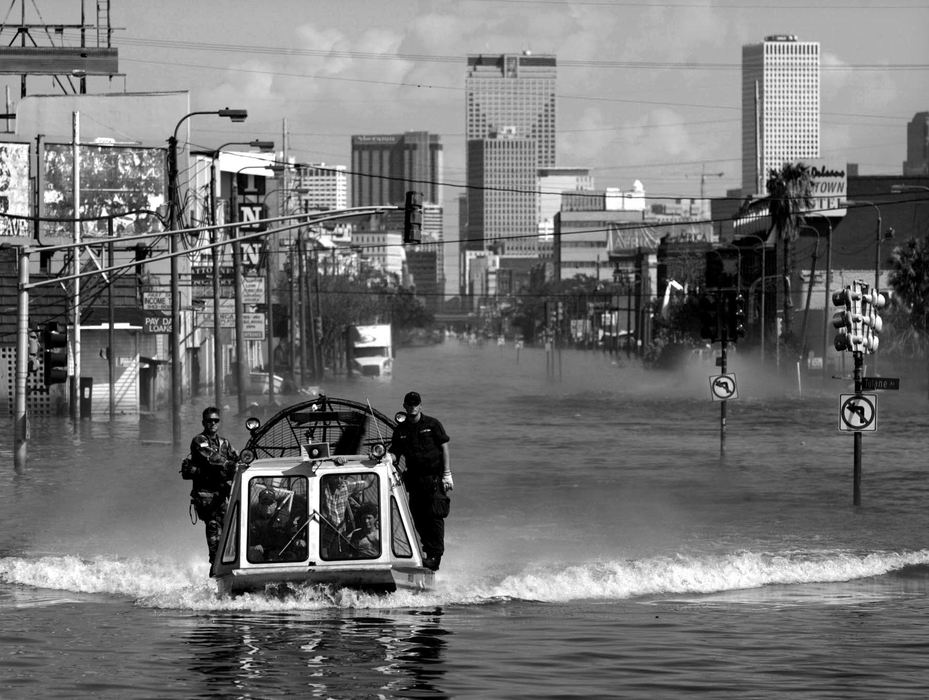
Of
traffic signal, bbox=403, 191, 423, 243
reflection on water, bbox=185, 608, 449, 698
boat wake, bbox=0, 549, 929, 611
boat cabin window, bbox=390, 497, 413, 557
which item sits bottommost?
boat wake, bbox=0, 549, 929, 611

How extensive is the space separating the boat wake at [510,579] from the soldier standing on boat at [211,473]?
0.79m

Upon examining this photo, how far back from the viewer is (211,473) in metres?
18.5

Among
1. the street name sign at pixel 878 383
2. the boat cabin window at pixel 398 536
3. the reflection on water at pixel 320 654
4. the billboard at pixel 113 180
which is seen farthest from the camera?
the billboard at pixel 113 180

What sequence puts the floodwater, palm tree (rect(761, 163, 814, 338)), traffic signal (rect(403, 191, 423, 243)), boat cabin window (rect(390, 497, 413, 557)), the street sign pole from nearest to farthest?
the floodwater, boat cabin window (rect(390, 497, 413, 557)), the street sign pole, traffic signal (rect(403, 191, 423, 243)), palm tree (rect(761, 163, 814, 338))

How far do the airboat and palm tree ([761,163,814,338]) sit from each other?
77211 mm

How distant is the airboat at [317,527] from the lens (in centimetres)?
1617

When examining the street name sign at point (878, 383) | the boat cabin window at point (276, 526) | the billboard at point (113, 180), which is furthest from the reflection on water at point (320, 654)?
the billboard at point (113, 180)

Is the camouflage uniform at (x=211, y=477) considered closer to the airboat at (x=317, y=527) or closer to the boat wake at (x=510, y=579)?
the boat wake at (x=510, y=579)

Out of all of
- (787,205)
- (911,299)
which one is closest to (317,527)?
(911,299)

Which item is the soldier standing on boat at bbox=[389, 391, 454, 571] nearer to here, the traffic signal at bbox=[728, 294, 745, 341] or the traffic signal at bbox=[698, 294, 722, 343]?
the traffic signal at bbox=[698, 294, 722, 343]

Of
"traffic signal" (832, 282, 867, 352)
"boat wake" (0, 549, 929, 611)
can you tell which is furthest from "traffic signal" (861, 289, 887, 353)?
"boat wake" (0, 549, 929, 611)

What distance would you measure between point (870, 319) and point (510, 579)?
10665 millimetres

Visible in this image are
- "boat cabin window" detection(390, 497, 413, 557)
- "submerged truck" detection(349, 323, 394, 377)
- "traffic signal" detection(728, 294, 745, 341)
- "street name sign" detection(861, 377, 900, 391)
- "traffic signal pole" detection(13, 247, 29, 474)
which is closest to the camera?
"boat cabin window" detection(390, 497, 413, 557)

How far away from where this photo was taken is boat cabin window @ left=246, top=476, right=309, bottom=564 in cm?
1619
